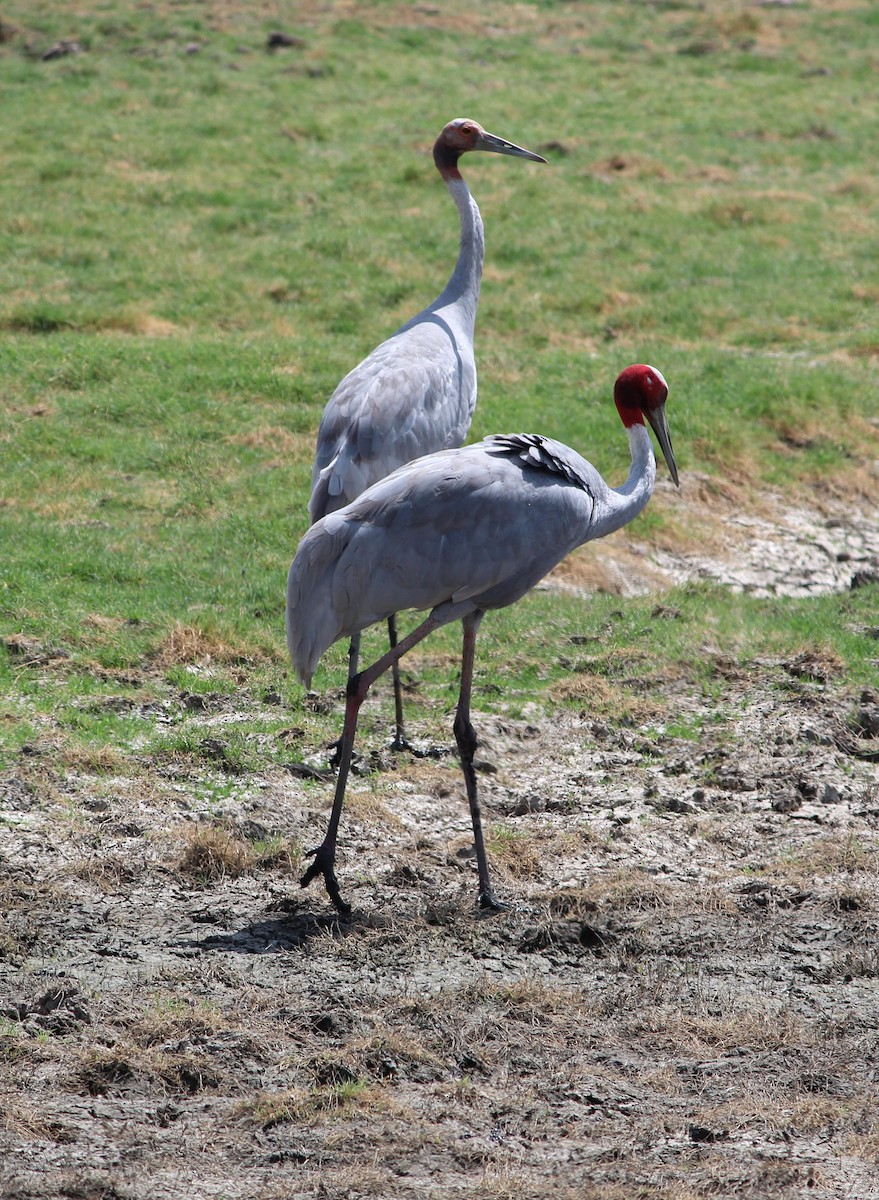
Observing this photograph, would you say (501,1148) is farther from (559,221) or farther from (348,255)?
(559,221)

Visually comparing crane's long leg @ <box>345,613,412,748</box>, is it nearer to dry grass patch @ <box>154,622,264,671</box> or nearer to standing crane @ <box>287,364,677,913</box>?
dry grass patch @ <box>154,622,264,671</box>

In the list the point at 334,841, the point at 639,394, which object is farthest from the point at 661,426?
the point at 334,841

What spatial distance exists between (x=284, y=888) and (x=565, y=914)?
3.34 feet

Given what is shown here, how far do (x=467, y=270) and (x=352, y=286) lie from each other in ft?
15.4

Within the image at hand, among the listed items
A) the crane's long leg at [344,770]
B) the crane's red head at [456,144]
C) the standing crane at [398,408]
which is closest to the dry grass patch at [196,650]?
the standing crane at [398,408]

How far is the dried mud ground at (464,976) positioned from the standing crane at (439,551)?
417 mm

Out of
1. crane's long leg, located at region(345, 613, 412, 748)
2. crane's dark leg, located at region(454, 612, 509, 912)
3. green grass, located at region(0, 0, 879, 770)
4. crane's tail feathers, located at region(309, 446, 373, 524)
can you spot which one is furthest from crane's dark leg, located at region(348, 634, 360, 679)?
crane's dark leg, located at region(454, 612, 509, 912)

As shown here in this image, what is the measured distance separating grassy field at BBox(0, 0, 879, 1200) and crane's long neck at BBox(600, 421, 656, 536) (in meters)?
1.19

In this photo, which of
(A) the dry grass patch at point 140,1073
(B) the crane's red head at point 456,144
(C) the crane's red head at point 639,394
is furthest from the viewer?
(B) the crane's red head at point 456,144

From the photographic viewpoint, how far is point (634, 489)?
660 centimetres

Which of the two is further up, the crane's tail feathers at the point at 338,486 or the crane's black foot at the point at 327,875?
the crane's tail feathers at the point at 338,486

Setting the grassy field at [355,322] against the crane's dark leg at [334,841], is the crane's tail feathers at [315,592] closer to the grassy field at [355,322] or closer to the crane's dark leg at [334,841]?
the crane's dark leg at [334,841]

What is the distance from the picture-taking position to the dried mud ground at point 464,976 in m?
4.07

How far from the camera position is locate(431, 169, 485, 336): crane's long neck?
28.7ft
